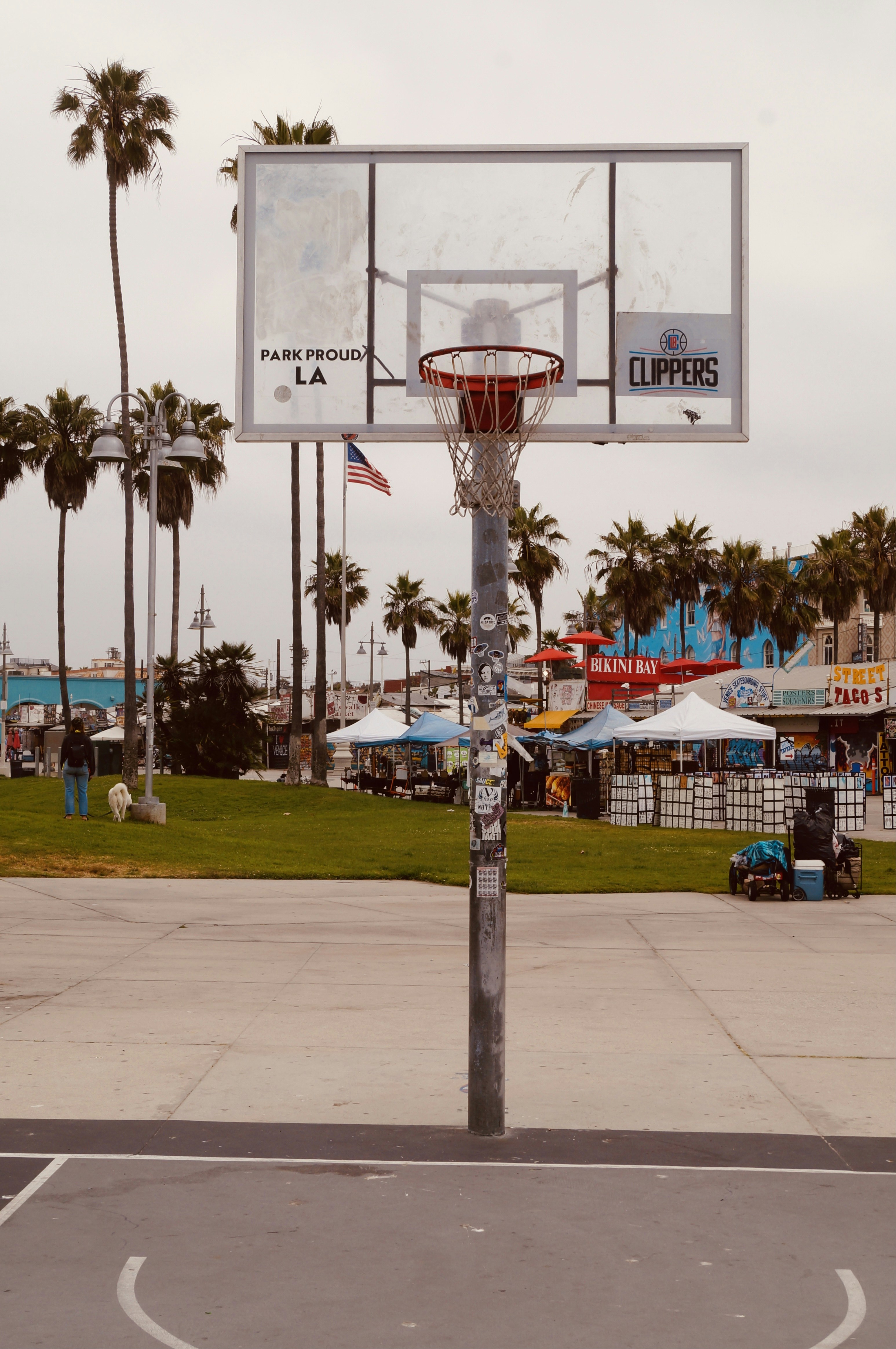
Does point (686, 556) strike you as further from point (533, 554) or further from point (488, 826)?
point (488, 826)

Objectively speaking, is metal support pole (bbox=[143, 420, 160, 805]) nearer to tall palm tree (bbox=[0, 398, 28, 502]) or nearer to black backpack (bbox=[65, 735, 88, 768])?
black backpack (bbox=[65, 735, 88, 768])

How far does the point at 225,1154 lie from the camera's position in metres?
5.88

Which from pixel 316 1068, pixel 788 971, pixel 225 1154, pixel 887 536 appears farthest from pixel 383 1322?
pixel 887 536

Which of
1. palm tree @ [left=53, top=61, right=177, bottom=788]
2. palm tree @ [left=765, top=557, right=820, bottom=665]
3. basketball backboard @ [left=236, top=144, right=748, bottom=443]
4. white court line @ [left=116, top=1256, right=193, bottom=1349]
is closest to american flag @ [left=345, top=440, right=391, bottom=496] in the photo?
palm tree @ [left=53, top=61, right=177, bottom=788]

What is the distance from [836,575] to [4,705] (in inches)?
2558

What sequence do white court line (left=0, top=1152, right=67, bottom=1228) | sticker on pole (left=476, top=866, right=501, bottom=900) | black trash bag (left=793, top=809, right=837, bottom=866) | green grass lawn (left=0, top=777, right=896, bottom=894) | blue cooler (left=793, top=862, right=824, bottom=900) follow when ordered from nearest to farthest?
white court line (left=0, top=1152, right=67, bottom=1228) < sticker on pole (left=476, top=866, right=501, bottom=900) < blue cooler (left=793, top=862, right=824, bottom=900) < black trash bag (left=793, top=809, right=837, bottom=866) < green grass lawn (left=0, top=777, right=896, bottom=894)

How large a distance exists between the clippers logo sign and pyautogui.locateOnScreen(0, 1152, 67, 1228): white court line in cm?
561

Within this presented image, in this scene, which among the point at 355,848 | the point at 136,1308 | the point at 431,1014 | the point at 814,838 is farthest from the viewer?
the point at 355,848

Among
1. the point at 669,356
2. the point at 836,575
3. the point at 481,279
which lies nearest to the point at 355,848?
the point at 669,356

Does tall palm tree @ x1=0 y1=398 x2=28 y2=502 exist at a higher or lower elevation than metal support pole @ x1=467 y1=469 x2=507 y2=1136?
higher

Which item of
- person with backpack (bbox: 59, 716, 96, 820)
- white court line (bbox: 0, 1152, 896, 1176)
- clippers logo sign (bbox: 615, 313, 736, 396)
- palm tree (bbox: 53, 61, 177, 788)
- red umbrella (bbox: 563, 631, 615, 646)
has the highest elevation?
palm tree (bbox: 53, 61, 177, 788)

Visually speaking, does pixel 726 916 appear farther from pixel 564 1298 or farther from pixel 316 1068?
pixel 564 1298

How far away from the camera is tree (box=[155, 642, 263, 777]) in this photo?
131ft

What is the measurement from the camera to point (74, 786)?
960 inches
